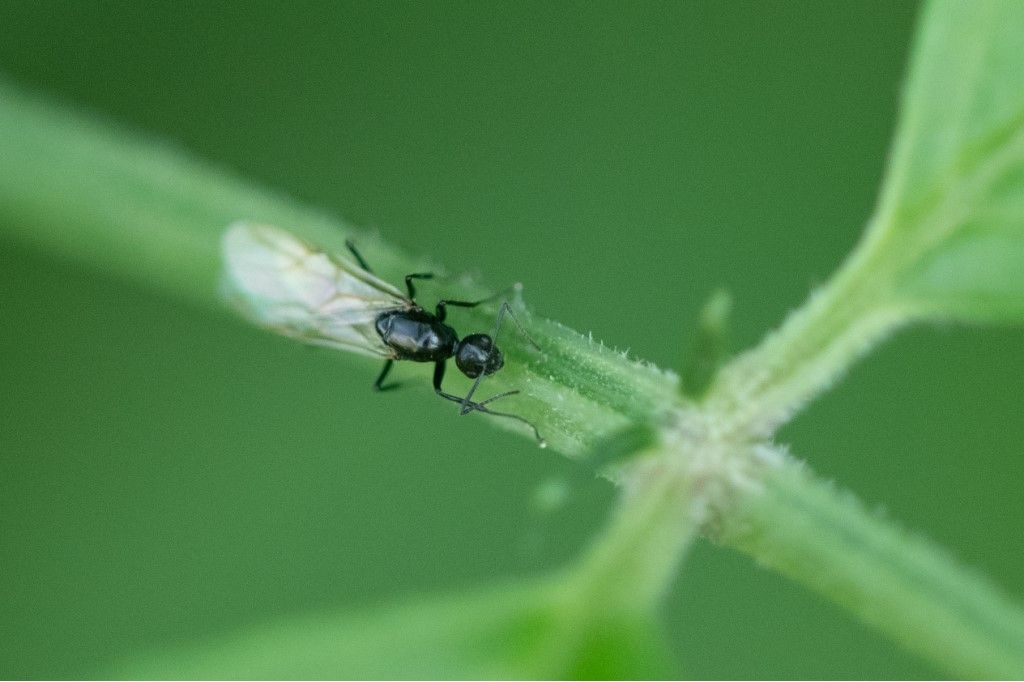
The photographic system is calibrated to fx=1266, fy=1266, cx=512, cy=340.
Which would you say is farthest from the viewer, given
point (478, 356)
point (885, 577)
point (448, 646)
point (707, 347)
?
point (478, 356)

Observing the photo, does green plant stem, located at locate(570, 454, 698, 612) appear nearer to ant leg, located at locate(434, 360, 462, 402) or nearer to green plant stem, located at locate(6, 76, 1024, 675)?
green plant stem, located at locate(6, 76, 1024, 675)

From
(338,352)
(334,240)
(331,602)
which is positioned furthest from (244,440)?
(334,240)

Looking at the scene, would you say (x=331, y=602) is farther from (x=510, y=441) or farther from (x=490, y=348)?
(x=490, y=348)

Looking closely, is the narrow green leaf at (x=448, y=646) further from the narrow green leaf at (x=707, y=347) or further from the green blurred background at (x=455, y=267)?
the green blurred background at (x=455, y=267)

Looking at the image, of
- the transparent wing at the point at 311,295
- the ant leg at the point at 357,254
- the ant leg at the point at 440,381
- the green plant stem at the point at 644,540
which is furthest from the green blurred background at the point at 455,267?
the green plant stem at the point at 644,540

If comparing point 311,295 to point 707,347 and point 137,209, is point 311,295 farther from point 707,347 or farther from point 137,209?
point 707,347

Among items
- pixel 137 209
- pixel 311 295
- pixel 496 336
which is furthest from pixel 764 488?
pixel 311 295
